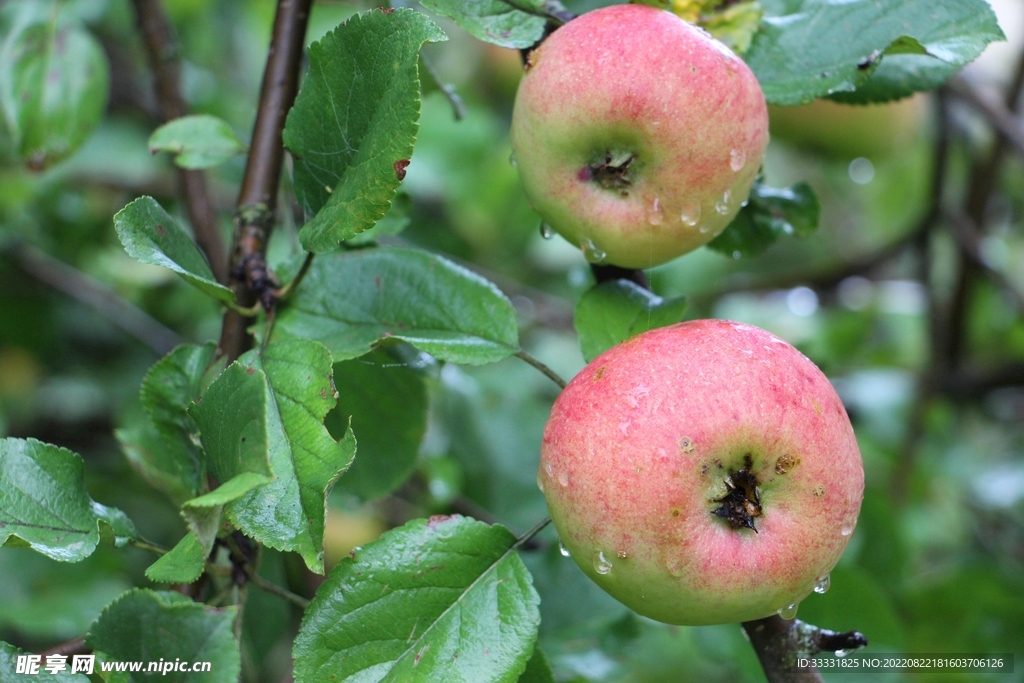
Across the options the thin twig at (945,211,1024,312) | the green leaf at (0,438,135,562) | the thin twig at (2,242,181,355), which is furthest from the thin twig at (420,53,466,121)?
the thin twig at (945,211,1024,312)

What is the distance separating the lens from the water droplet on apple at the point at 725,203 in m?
0.62

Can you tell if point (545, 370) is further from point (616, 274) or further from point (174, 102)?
point (174, 102)

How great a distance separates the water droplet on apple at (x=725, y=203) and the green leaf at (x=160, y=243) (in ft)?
1.21

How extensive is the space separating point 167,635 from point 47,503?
143 mm

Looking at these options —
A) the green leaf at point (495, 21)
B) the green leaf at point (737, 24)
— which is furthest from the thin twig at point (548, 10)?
the green leaf at point (737, 24)

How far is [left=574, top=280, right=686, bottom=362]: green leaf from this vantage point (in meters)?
0.68

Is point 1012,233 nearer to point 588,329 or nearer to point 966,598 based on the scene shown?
point 966,598

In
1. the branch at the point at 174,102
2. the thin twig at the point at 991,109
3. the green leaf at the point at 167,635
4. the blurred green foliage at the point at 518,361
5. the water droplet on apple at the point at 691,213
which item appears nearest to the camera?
the green leaf at the point at 167,635

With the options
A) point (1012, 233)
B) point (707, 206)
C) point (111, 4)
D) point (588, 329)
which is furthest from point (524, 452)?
point (1012, 233)

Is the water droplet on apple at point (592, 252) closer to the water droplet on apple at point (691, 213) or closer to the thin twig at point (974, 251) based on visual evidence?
the water droplet on apple at point (691, 213)

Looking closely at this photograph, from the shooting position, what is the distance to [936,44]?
Result: 661 mm

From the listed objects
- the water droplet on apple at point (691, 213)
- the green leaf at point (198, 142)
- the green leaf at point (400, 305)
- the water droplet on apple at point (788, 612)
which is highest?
the green leaf at point (198, 142)

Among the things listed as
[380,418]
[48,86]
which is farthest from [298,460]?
[48,86]

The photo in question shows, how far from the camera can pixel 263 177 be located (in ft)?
2.39
